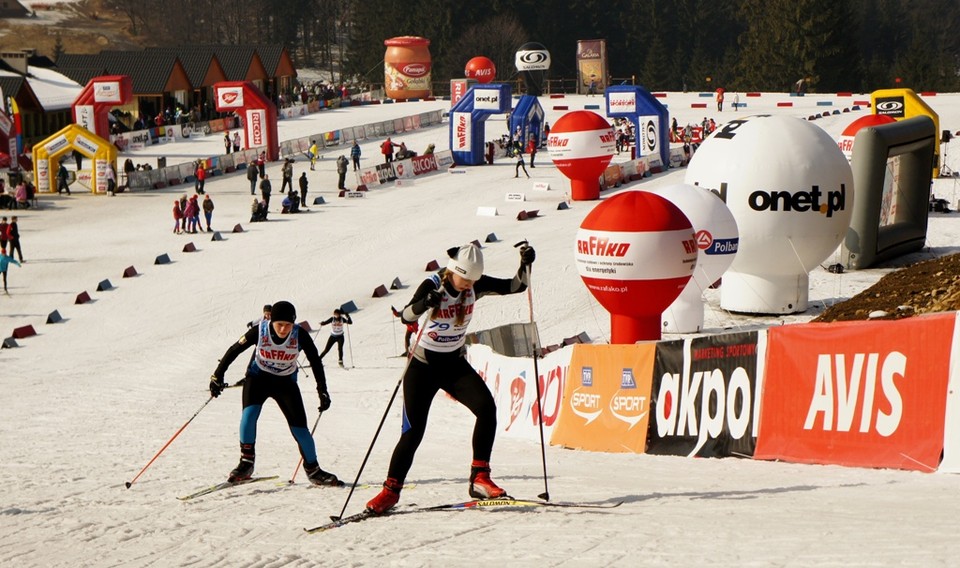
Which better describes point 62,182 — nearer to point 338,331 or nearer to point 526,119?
point 526,119

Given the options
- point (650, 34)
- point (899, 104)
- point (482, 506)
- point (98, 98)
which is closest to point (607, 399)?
point (482, 506)

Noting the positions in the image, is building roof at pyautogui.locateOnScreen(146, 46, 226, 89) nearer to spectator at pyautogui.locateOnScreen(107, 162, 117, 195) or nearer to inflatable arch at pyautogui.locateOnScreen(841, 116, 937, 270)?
spectator at pyautogui.locateOnScreen(107, 162, 117, 195)

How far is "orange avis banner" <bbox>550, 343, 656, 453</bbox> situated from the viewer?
41.9 feet

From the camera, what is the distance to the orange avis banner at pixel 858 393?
32.5ft

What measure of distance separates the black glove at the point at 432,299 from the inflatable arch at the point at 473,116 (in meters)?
39.2

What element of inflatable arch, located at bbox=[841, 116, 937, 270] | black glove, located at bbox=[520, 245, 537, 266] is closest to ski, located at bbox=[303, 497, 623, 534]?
black glove, located at bbox=[520, 245, 537, 266]

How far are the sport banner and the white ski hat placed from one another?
3.67m

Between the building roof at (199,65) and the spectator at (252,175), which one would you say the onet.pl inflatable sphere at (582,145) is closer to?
the spectator at (252,175)

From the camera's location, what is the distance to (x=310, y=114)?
6719cm

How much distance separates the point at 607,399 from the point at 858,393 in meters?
3.33

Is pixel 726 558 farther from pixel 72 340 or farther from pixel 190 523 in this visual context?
pixel 72 340

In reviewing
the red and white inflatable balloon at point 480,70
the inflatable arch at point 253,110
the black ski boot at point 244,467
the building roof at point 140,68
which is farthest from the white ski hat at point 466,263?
the red and white inflatable balloon at point 480,70

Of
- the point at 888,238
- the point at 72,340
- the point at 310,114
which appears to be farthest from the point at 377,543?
the point at 310,114

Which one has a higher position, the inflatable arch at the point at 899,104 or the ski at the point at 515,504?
the inflatable arch at the point at 899,104
